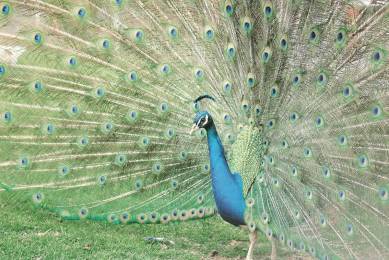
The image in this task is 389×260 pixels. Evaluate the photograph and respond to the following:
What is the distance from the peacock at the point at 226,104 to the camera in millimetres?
3766

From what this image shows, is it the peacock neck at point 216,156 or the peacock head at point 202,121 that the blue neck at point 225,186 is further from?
the peacock head at point 202,121

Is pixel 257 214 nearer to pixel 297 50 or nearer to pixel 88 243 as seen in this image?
pixel 297 50

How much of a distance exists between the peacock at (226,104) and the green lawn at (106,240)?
1.82ft

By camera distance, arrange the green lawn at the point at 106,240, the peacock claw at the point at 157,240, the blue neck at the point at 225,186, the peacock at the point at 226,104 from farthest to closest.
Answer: the peacock claw at the point at 157,240 → the green lawn at the point at 106,240 → the blue neck at the point at 225,186 → the peacock at the point at 226,104

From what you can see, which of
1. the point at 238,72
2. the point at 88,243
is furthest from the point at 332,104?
the point at 88,243

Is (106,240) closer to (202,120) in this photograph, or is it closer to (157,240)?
(157,240)

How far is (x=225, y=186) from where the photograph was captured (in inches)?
154

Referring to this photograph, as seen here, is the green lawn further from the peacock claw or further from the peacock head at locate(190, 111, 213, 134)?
the peacock head at locate(190, 111, 213, 134)

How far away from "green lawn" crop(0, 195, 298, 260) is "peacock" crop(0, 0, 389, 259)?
21.8 inches

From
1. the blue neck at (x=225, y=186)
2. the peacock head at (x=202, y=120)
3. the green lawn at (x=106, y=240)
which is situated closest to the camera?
the peacock head at (x=202, y=120)

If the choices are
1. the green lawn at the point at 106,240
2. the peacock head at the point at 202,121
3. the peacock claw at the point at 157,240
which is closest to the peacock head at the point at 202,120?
the peacock head at the point at 202,121

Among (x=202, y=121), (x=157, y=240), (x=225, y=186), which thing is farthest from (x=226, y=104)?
(x=157, y=240)

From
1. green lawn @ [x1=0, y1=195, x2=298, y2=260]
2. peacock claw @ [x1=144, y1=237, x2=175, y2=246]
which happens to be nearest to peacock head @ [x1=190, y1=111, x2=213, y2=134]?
green lawn @ [x1=0, y1=195, x2=298, y2=260]

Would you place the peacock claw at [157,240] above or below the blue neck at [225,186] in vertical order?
below
